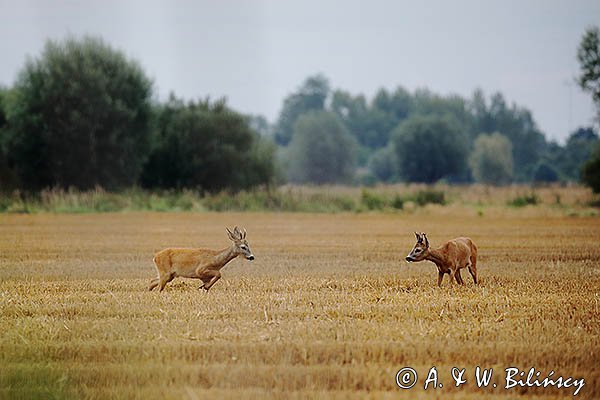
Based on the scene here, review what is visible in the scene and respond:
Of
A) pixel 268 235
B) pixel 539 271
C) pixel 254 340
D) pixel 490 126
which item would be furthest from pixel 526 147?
pixel 254 340

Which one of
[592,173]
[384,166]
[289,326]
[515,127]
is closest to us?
[289,326]

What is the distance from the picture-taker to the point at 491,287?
15109mm

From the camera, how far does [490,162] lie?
113 m

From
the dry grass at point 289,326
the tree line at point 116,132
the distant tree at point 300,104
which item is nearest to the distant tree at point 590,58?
the tree line at point 116,132

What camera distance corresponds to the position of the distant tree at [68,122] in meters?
47.0

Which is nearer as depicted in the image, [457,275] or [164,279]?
[164,279]

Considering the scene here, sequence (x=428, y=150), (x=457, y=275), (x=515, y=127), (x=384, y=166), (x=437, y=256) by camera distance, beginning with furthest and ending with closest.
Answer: (x=515, y=127) < (x=384, y=166) < (x=428, y=150) < (x=457, y=275) < (x=437, y=256)

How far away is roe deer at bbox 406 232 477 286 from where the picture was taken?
14844 mm

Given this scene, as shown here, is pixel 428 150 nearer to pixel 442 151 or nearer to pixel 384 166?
pixel 442 151

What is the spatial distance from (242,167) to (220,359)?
45.4m

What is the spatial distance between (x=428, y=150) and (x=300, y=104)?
162ft

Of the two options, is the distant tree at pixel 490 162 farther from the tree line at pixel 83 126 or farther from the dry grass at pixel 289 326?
the dry grass at pixel 289 326

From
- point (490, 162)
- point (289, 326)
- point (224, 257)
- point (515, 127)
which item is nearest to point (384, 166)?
point (490, 162)

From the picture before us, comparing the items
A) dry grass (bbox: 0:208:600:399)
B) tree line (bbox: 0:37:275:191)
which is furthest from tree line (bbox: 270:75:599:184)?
dry grass (bbox: 0:208:600:399)
